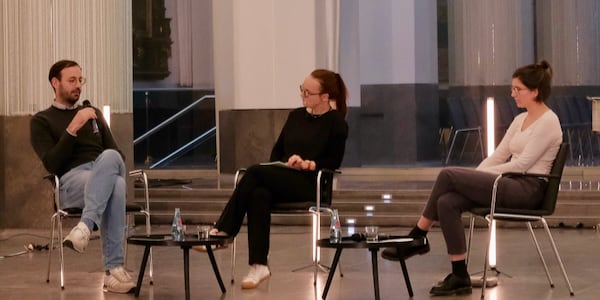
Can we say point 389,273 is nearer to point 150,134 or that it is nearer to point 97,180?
point 97,180

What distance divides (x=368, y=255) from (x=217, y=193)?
3.58 meters

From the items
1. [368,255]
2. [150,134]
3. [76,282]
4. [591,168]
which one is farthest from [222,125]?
[76,282]

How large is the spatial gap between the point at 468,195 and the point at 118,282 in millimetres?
1947

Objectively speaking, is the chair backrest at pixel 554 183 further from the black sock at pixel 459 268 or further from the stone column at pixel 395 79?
the stone column at pixel 395 79

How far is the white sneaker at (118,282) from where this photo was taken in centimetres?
617

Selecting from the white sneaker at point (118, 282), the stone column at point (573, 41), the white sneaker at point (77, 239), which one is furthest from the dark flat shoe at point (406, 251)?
the stone column at point (573, 41)

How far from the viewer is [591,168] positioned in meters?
13.9

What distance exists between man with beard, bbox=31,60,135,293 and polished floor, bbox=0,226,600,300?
28cm

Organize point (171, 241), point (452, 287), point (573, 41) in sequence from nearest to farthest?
point (171, 241) → point (452, 287) → point (573, 41)

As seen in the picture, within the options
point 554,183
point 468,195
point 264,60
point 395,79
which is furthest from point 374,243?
point 395,79

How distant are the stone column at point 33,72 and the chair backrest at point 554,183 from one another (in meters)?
4.81

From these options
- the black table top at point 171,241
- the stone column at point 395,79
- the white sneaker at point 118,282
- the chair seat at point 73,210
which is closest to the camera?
the black table top at point 171,241

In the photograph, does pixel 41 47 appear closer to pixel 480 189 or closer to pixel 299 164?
pixel 299 164

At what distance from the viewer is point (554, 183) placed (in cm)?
595
